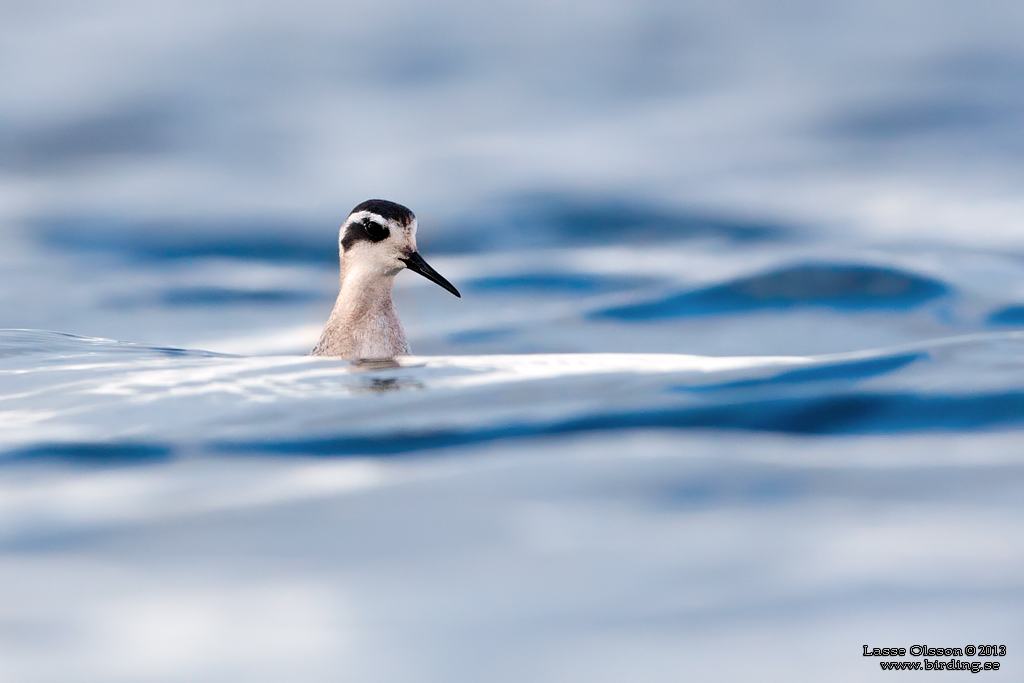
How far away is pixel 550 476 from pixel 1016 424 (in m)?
2.17

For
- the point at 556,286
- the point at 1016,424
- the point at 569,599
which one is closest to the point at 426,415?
the point at 569,599

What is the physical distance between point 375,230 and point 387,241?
0.35ft

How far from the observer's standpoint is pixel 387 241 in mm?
8062

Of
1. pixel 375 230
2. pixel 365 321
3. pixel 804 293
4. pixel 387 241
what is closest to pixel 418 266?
pixel 387 241

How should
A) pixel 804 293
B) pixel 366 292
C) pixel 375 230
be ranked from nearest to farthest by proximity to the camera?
pixel 375 230, pixel 366 292, pixel 804 293

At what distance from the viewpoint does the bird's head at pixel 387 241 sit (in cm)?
801

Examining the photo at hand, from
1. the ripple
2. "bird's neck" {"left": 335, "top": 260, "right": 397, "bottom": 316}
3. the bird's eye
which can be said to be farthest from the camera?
the ripple

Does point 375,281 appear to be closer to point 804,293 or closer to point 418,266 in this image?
point 418,266

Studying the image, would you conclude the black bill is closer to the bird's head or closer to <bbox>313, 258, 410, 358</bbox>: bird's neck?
the bird's head

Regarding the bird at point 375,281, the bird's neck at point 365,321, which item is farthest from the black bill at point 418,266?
the bird's neck at point 365,321

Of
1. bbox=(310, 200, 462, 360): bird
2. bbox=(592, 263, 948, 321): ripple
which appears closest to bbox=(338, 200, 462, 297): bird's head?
bbox=(310, 200, 462, 360): bird

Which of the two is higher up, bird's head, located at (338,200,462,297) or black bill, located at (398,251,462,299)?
bird's head, located at (338,200,462,297)

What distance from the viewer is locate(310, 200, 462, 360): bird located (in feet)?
26.3

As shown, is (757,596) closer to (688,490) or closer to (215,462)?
(688,490)
